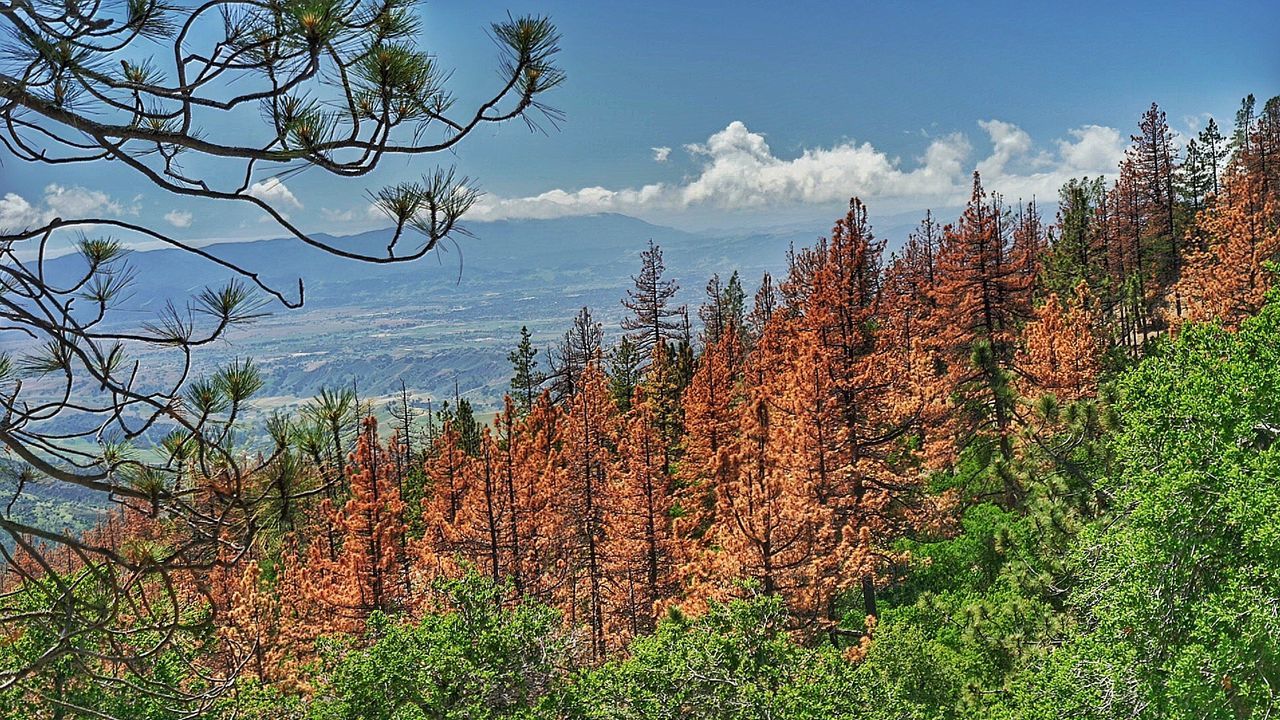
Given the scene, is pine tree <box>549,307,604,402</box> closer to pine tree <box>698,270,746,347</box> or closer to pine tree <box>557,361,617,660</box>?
pine tree <box>698,270,746,347</box>

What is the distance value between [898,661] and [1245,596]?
16.8ft

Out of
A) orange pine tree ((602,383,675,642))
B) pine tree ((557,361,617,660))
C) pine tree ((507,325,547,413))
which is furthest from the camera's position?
pine tree ((507,325,547,413))

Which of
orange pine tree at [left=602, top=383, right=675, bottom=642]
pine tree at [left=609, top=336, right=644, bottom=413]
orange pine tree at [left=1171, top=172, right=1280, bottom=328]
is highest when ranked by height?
orange pine tree at [left=1171, top=172, right=1280, bottom=328]

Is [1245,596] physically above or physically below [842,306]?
below

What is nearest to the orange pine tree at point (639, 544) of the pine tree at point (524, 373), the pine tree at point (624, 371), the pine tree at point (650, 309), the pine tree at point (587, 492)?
the pine tree at point (587, 492)

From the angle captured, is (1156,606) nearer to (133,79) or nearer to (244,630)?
(133,79)

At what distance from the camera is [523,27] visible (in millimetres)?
2844

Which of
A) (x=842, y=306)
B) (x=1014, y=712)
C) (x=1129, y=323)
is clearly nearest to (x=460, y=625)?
(x=1014, y=712)

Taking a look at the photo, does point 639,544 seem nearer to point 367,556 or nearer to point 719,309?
point 367,556

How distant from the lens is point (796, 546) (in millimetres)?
16594

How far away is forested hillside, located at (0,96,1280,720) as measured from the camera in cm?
580

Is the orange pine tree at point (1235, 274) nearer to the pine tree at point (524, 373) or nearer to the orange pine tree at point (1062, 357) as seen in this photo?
the orange pine tree at point (1062, 357)

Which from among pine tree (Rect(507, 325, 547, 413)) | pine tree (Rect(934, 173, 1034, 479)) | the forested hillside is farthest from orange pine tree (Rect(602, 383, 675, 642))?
pine tree (Rect(507, 325, 547, 413))

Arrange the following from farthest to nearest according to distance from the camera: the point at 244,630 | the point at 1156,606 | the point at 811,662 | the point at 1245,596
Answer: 1. the point at 244,630
2. the point at 811,662
3. the point at 1156,606
4. the point at 1245,596
